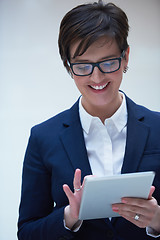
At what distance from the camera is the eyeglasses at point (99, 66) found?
55.8 inches

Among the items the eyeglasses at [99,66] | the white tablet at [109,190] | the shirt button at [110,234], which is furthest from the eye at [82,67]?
the shirt button at [110,234]

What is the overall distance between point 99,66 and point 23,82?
6.32ft

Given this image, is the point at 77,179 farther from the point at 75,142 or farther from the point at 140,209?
the point at 75,142

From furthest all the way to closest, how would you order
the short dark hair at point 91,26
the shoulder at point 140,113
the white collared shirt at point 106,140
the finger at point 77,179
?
the shoulder at point 140,113, the white collared shirt at point 106,140, the short dark hair at point 91,26, the finger at point 77,179

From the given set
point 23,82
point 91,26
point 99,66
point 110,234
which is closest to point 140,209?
point 110,234

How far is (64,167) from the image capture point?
1518mm

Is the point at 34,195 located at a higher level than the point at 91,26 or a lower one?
lower

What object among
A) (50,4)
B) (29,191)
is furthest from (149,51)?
(29,191)

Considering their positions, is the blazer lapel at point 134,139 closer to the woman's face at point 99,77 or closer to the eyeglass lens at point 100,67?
the woman's face at point 99,77

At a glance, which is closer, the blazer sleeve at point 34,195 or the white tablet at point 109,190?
the white tablet at point 109,190

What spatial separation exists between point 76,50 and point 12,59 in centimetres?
192

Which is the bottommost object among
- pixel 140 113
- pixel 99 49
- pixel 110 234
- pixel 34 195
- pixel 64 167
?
pixel 110 234

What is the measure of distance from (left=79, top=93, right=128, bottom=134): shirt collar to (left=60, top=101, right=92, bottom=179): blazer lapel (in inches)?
1.0

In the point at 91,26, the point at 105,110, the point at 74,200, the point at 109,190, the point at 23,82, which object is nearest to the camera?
the point at 109,190
